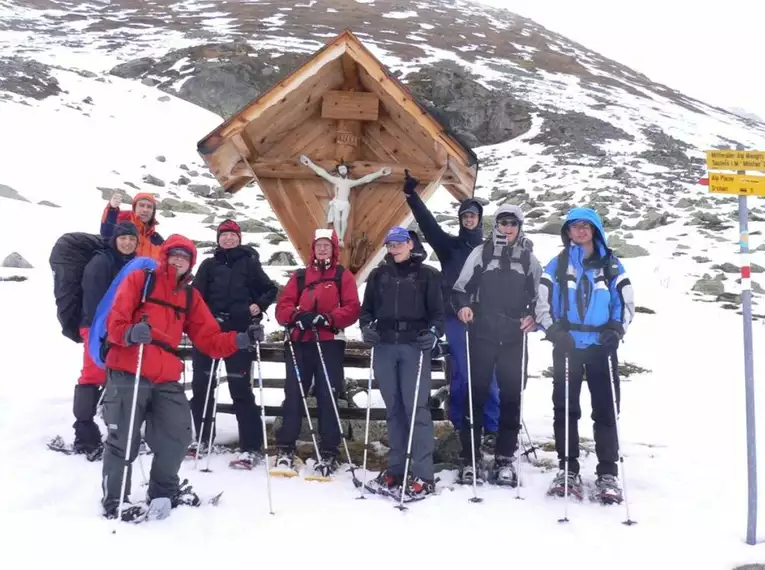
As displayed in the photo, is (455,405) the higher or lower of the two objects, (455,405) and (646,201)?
the lower

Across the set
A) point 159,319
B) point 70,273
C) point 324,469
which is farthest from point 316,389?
point 70,273

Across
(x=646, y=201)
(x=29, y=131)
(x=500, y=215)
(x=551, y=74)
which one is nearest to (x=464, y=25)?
(x=551, y=74)

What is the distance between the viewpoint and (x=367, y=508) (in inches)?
190

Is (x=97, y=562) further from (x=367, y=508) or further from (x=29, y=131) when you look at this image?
(x=29, y=131)

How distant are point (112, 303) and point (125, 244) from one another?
990mm

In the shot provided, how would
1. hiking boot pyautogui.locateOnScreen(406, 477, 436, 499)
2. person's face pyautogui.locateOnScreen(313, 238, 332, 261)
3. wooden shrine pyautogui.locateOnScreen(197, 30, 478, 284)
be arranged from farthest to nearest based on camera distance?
1. wooden shrine pyautogui.locateOnScreen(197, 30, 478, 284)
2. person's face pyautogui.locateOnScreen(313, 238, 332, 261)
3. hiking boot pyautogui.locateOnScreen(406, 477, 436, 499)

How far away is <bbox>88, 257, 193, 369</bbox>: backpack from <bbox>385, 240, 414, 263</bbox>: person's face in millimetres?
1779

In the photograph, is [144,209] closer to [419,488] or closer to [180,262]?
[180,262]

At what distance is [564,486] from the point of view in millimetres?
5141

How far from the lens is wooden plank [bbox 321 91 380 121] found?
7.79 meters

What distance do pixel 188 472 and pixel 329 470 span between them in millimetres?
1304

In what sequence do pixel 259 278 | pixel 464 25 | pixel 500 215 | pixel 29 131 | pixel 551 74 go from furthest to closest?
1. pixel 464 25
2. pixel 551 74
3. pixel 29 131
4. pixel 259 278
5. pixel 500 215

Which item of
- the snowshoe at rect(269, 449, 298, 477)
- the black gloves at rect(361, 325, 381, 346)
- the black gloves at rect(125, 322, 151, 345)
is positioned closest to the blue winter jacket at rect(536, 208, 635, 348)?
the black gloves at rect(361, 325, 381, 346)

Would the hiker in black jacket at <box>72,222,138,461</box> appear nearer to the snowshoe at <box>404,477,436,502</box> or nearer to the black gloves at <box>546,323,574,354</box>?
the snowshoe at <box>404,477,436,502</box>
